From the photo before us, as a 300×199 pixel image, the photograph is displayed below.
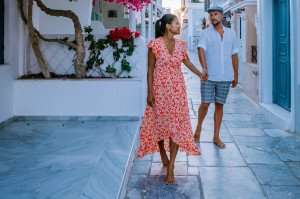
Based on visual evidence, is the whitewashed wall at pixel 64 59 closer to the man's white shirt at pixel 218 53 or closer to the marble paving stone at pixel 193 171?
the man's white shirt at pixel 218 53

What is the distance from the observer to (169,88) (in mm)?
4246

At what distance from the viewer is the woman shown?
424 cm

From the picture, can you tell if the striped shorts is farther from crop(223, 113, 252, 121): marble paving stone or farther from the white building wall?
the white building wall

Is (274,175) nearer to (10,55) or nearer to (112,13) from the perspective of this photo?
(10,55)

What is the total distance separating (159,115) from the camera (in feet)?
14.2

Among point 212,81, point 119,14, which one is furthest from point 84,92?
point 119,14

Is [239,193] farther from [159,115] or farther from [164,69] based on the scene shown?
[164,69]

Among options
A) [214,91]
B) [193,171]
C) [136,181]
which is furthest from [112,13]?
[136,181]

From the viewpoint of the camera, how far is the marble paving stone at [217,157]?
16.4 ft

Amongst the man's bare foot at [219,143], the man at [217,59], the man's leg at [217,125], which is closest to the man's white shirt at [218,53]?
the man at [217,59]

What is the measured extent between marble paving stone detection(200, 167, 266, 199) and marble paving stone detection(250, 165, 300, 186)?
88 mm

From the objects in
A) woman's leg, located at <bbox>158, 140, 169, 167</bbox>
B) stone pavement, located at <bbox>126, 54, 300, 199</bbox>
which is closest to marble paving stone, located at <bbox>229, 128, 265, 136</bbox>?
stone pavement, located at <bbox>126, 54, 300, 199</bbox>

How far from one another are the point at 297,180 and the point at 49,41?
4.62 meters

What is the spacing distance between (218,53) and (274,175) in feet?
5.85
